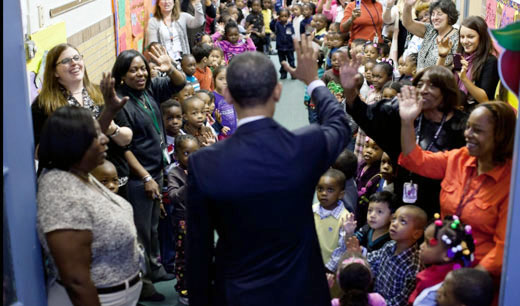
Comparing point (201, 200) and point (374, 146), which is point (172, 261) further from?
point (201, 200)

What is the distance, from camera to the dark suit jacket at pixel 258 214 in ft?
7.39

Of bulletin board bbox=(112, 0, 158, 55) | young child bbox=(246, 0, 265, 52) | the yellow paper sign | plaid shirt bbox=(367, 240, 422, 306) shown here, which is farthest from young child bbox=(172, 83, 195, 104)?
young child bbox=(246, 0, 265, 52)

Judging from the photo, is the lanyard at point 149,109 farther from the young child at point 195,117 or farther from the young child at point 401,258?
the young child at point 401,258

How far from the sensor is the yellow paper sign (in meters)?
4.46

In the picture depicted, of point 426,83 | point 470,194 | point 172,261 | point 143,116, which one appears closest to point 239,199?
point 470,194

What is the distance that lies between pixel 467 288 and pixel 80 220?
153 cm

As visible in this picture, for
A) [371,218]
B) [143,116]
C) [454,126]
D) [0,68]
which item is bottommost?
[371,218]

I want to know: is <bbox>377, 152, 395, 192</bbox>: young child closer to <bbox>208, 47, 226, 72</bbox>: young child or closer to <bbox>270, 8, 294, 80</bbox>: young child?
<bbox>208, 47, 226, 72</bbox>: young child

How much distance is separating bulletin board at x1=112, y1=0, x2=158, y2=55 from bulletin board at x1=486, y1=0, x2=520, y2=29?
4.05 m

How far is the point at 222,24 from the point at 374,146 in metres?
6.96

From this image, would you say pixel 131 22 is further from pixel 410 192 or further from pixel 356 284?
pixel 356 284

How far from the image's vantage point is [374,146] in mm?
4492

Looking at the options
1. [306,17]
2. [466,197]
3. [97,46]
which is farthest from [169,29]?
[466,197]

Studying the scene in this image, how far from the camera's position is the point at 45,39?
4.86m
